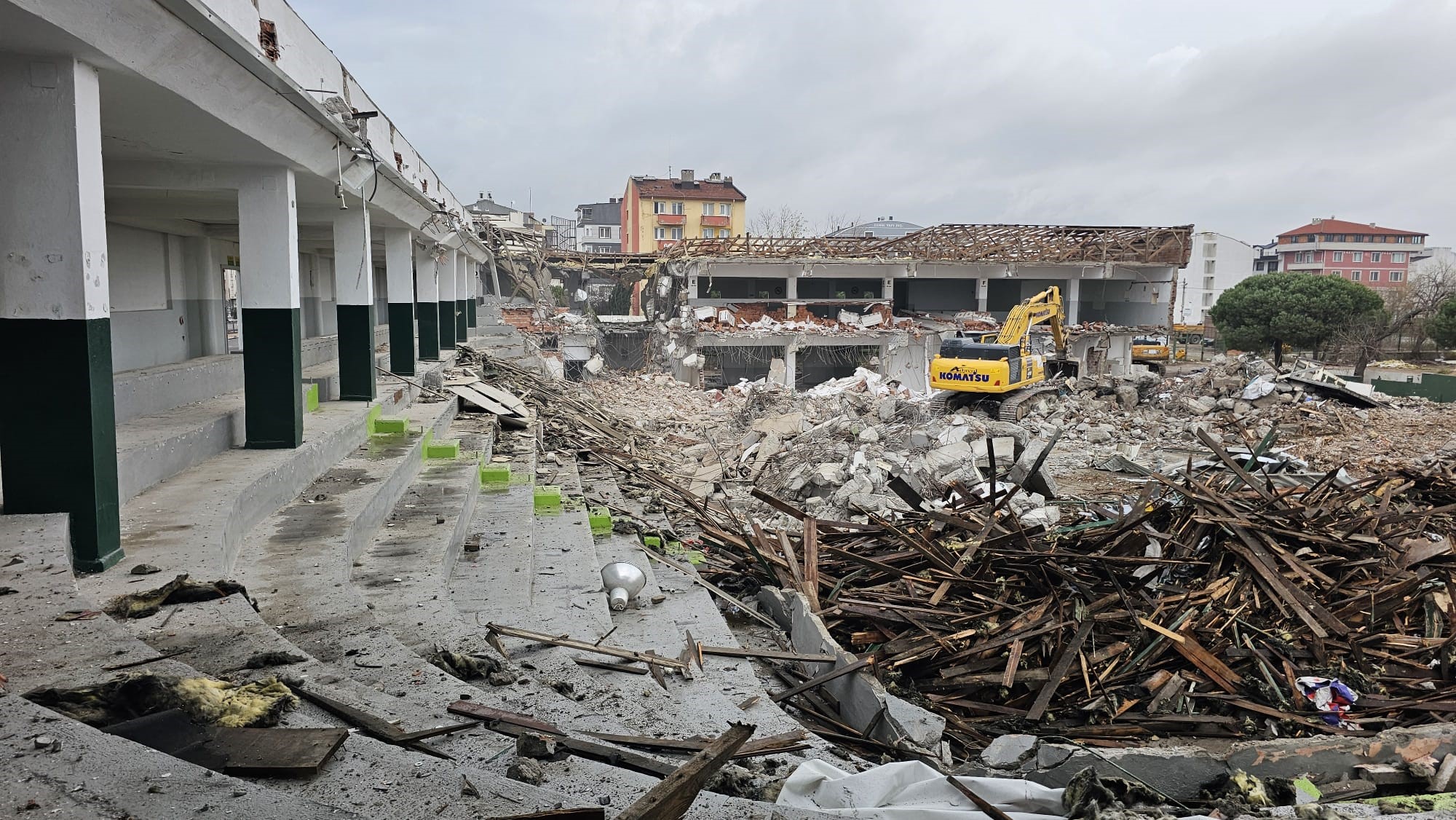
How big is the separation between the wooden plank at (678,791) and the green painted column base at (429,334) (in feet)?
55.9

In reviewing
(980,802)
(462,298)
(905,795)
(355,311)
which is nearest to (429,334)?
(355,311)

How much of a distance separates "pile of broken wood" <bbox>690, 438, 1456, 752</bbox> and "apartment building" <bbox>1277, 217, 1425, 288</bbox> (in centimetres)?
8832

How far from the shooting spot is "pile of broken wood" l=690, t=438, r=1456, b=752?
5500 mm

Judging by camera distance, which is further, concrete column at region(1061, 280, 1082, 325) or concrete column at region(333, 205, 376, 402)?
concrete column at region(1061, 280, 1082, 325)

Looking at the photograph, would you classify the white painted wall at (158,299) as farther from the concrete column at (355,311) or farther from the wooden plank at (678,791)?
the wooden plank at (678,791)

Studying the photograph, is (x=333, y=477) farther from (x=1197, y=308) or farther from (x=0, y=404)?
(x=1197, y=308)

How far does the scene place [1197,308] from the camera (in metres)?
69.1

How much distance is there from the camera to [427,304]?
63.1 feet

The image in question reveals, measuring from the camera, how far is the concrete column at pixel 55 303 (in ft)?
15.0

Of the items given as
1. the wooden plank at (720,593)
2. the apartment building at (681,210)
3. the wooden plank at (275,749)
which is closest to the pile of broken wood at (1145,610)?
the wooden plank at (720,593)

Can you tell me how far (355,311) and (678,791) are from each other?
10.2 metres

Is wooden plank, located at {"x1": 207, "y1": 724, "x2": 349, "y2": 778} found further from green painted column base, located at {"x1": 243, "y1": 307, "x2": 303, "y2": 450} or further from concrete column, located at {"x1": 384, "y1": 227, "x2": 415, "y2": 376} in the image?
concrete column, located at {"x1": 384, "y1": 227, "x2": 415, "y2": 376}

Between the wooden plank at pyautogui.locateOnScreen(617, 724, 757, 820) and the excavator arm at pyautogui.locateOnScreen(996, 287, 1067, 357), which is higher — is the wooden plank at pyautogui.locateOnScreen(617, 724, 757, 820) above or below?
below

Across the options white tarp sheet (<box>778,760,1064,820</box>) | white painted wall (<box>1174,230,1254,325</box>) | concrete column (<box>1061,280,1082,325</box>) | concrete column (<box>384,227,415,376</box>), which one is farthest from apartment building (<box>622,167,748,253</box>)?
white tarp sheet (<box>778,760,1064,820</box>)
